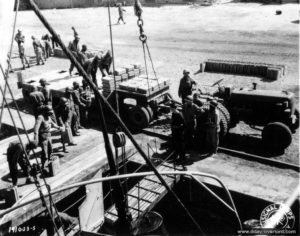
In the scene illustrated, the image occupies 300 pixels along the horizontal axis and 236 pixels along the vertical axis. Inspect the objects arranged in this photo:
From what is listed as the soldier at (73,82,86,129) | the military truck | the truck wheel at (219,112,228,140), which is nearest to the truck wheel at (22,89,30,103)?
the soldier at (73,82,86,129)

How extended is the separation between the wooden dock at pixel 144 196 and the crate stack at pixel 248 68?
10.1 m

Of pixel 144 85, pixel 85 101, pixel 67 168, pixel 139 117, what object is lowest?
pixel 67 168

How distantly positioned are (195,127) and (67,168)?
4188 mm

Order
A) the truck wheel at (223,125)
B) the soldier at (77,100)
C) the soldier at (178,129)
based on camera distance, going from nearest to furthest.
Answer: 1. the soldier at (178,129)
2. the truck wheel at (223,125)
3. the soldier at (77,100)

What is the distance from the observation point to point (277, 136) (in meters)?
11.3

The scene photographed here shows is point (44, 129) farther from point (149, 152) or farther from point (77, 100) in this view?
point (149, 152)

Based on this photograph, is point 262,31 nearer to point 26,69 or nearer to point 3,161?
point 26,69

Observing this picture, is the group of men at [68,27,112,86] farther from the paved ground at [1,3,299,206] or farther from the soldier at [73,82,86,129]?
the paved ground at [1,3,299,206]

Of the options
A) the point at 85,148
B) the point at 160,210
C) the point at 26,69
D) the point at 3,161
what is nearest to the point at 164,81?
the point at 85,148

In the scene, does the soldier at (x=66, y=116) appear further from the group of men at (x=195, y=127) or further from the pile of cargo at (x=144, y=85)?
the group of men at (x=195, y=127)

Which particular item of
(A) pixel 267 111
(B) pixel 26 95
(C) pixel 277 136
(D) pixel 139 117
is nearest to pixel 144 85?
(D) pixel 139 117

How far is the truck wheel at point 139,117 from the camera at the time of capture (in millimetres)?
13508

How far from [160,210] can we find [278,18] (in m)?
26.0

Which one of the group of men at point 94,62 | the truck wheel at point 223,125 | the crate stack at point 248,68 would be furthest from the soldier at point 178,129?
the crate stack at point 248,68
